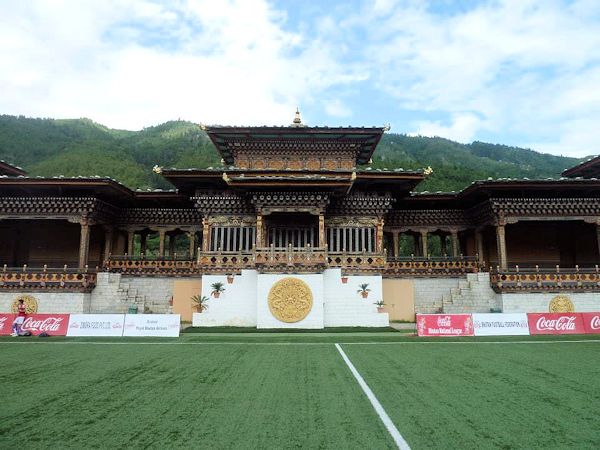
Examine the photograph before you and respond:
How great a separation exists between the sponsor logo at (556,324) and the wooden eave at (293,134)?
1340 centimetres

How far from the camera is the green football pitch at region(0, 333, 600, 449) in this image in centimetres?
526

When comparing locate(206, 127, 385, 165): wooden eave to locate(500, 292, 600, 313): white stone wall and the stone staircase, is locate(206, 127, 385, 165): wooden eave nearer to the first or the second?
the stone staircase

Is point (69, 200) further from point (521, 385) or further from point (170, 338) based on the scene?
point (521, 385)

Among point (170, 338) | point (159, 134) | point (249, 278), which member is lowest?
point (170, 338)

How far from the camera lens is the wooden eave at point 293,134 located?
24.0 metres

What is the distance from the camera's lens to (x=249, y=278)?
67.0ft

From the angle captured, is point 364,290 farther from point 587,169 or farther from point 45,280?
point 587,169

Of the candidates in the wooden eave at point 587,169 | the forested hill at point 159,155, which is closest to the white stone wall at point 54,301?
the wooden eave at point 587,169

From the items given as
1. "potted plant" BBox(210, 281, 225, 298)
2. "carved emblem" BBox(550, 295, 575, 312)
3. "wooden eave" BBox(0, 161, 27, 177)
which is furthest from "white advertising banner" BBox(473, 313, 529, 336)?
"wooden eave" BBox(0, 161, 27, 177)

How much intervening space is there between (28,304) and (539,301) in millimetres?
26536

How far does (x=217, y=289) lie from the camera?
66.3ft

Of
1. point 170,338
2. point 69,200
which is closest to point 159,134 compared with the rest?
point 69,200

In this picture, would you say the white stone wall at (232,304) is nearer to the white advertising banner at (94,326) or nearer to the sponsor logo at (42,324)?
the white advertising banner at (94,326)

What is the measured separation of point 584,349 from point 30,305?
80.1 ft
